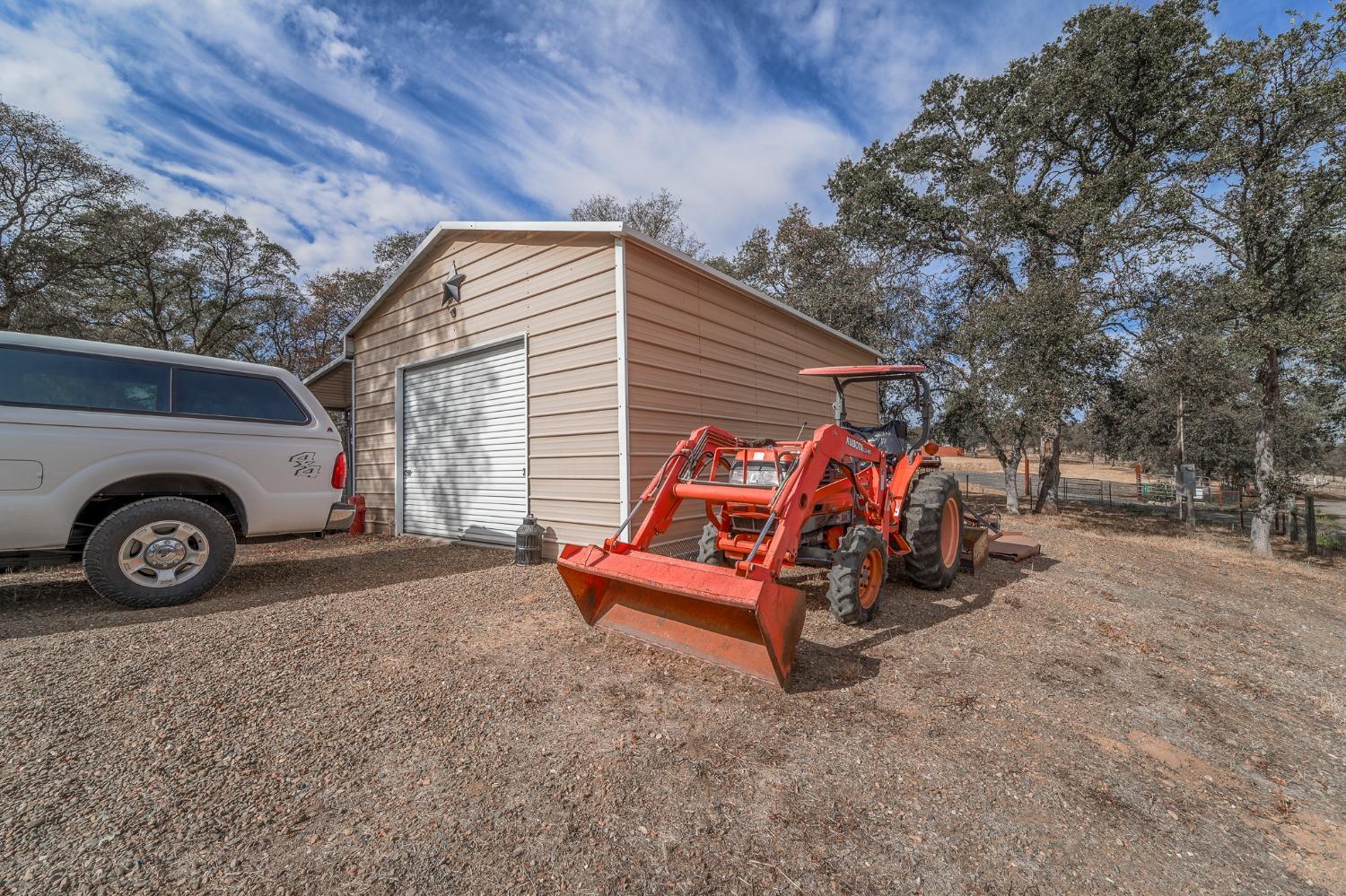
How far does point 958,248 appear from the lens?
14.1 meters

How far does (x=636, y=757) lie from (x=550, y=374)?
15.7 feet

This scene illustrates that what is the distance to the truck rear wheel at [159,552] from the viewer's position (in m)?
3.78

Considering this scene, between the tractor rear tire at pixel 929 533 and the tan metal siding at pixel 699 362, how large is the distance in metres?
2.58

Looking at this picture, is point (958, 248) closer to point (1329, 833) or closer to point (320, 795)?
point (1329, 833)

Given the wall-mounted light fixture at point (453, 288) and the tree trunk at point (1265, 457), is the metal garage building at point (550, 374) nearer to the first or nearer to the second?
the wall-mounted light fixture at point (453, 288)

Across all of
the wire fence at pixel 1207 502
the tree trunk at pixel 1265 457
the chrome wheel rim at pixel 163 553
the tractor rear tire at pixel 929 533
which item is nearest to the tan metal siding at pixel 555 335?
the tractor rear tire at pixel 929 533

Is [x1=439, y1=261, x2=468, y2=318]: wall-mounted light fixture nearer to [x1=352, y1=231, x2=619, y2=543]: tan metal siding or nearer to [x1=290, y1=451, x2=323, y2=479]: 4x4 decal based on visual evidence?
[x1=352, y1=231, x2=619, y2=543]: tan metal siding

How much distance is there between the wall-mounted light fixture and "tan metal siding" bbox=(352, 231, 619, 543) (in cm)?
9

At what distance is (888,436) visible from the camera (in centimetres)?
537

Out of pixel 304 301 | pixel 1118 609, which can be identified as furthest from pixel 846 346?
pixel 304 301

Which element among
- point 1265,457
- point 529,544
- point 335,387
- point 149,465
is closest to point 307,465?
point 149,465

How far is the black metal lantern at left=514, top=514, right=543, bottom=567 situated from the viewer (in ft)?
19.6

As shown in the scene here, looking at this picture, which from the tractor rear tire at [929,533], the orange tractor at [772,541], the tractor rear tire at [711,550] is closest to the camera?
the orange tractor at [772,541]

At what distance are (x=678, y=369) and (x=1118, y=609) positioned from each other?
4994mm
